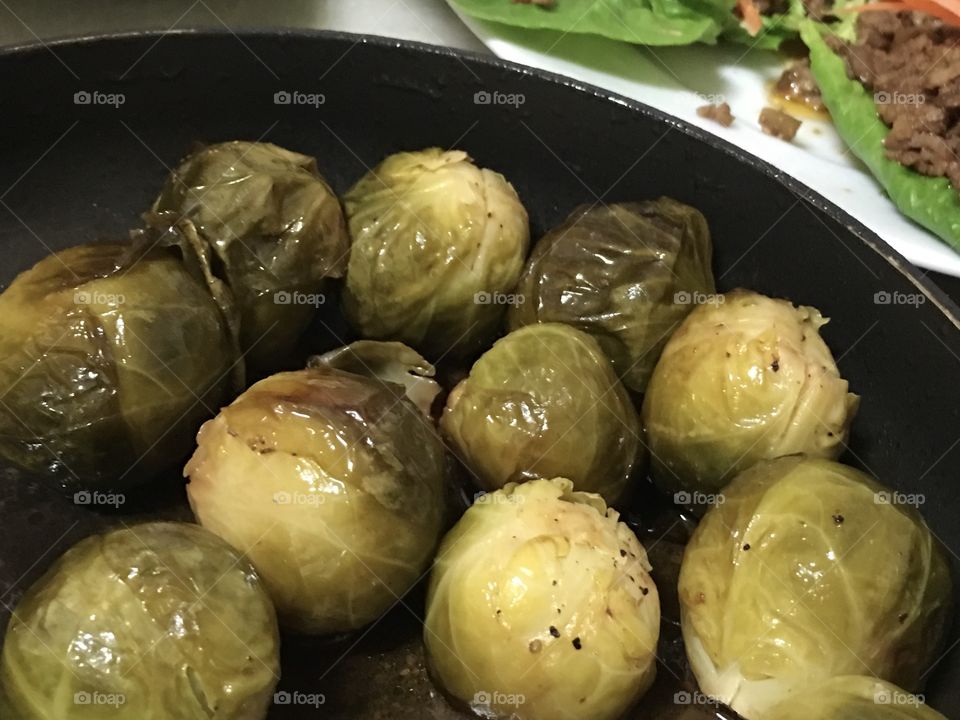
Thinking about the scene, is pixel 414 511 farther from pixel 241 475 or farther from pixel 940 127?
pixel 940 127

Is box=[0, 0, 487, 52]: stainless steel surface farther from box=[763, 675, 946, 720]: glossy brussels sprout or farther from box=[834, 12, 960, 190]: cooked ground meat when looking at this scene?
box=[763, 675, 946, 720]: glossy brussels sprout

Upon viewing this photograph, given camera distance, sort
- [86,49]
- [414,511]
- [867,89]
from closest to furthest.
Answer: [414,511] < [86,49] < [867,89]

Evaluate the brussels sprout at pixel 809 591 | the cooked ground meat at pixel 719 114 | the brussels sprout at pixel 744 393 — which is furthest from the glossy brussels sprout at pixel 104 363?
the cooked ground meat at pixel 719 114

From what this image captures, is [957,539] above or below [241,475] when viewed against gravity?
below

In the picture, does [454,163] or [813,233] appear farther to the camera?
[454,163]

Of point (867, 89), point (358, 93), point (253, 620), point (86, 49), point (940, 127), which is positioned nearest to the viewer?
point (253, 620)

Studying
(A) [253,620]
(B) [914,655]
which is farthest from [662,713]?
(A) [253,620]

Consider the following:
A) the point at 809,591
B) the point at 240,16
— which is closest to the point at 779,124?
the point at 809,591

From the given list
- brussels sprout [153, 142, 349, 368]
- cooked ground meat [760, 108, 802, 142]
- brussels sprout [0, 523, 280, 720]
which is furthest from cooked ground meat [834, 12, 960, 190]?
brussels sprout [0, 523, 280, 720]
